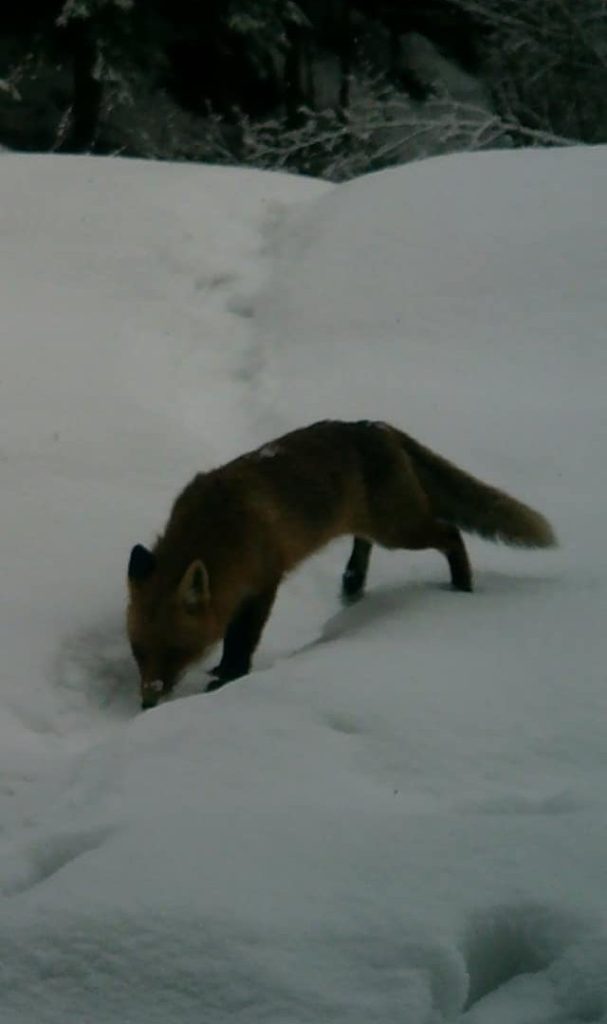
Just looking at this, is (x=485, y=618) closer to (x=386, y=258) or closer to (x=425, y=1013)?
(x=425, y=1013)

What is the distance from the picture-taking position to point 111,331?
8.19 meters

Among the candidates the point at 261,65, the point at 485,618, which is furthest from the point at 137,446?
the point at 261,65

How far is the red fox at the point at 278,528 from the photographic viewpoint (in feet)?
15.2

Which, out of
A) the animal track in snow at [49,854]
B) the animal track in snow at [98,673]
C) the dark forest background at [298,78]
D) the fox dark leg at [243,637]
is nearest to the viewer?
the animal track in snow at [49,854]

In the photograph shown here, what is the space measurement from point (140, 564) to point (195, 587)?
21 centimetres

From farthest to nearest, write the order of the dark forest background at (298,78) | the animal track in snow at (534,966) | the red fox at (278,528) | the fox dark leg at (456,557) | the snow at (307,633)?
the dark forest background at (298,78)
the fox dark leg at (456,557)
the red fox at (278,528)
the snow at (307,633)
the animal track in snow at (534,966)

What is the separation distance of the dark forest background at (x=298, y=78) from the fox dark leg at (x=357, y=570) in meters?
11.0

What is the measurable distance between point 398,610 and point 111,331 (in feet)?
13.0

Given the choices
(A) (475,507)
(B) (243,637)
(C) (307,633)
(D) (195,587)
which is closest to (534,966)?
(D) (195,587)

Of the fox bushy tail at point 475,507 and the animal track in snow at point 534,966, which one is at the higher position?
the animal track in snow at point 534,966

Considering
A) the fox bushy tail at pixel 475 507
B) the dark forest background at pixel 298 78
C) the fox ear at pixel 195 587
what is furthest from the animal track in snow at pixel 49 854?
the dark forest background at pixel 298 78

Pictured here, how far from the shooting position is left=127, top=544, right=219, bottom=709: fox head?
4582mm

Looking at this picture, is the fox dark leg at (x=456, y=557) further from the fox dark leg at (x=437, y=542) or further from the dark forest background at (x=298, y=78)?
the dark forest background at (x=298, y=78)

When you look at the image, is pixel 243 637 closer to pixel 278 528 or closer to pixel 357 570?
pixel 278 528
